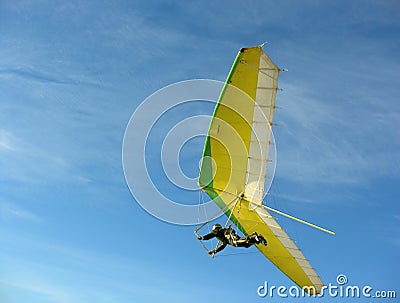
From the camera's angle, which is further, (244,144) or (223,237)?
(244,144)

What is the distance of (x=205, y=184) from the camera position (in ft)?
90.1

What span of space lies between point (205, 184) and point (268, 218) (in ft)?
13.0

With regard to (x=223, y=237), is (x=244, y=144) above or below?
above

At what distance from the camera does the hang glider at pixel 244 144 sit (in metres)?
25.5

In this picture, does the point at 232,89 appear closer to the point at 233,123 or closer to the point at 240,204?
the point at 233,123

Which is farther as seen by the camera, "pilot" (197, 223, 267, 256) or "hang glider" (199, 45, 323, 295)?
"hang glider" (199, 45, 323, 295)

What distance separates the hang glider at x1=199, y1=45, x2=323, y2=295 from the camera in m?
25.5

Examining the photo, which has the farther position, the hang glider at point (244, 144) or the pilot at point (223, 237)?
the hang glider at point (244, 144)

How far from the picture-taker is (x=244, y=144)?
2681 centimetres

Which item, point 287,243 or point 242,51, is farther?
point 287,243

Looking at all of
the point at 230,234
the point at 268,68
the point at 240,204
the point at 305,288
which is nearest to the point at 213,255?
Result: the point at 230,234

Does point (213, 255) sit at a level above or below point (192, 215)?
below

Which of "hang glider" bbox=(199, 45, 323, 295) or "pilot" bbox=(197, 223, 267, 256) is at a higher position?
"hang glider" bbox=(199, 45, 323, 295)

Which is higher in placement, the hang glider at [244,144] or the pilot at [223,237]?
the hang glider at [244,144]
